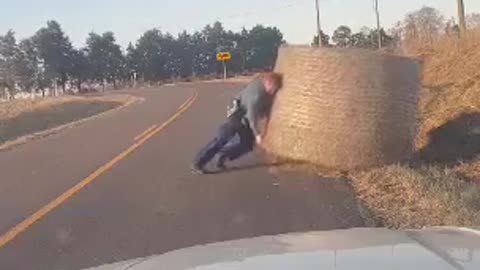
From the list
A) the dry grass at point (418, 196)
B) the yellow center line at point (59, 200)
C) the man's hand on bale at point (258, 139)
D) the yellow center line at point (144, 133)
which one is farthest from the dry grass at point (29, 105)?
the dry grass at point (418, 196)

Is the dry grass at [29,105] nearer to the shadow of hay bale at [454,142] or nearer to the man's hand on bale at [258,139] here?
the man's hand on bale at [258,139]

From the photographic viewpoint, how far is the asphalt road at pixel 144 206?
7527mm

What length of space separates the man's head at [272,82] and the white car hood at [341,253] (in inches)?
313

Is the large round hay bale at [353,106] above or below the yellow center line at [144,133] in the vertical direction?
above

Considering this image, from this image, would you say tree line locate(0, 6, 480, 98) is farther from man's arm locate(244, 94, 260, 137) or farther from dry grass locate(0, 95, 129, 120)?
man's arm locate(244, 94, 260, 137)

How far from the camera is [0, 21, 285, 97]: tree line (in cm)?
11881

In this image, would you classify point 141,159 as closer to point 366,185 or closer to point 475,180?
point 366,185

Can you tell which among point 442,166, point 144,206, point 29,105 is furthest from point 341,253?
point 29,105

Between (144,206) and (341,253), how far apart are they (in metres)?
6.56

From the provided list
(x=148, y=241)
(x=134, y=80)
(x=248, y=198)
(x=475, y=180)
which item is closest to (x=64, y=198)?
(x=248, y=198)

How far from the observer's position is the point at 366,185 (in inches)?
399

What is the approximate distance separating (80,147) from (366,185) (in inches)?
351

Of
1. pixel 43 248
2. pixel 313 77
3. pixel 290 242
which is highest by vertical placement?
pixel 313 77

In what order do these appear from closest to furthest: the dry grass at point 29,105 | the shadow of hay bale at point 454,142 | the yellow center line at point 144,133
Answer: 1. the shadow of hay bale at point 454,142
2. the yellow center line at point 144,133
3. the dry grass at point 29,105
